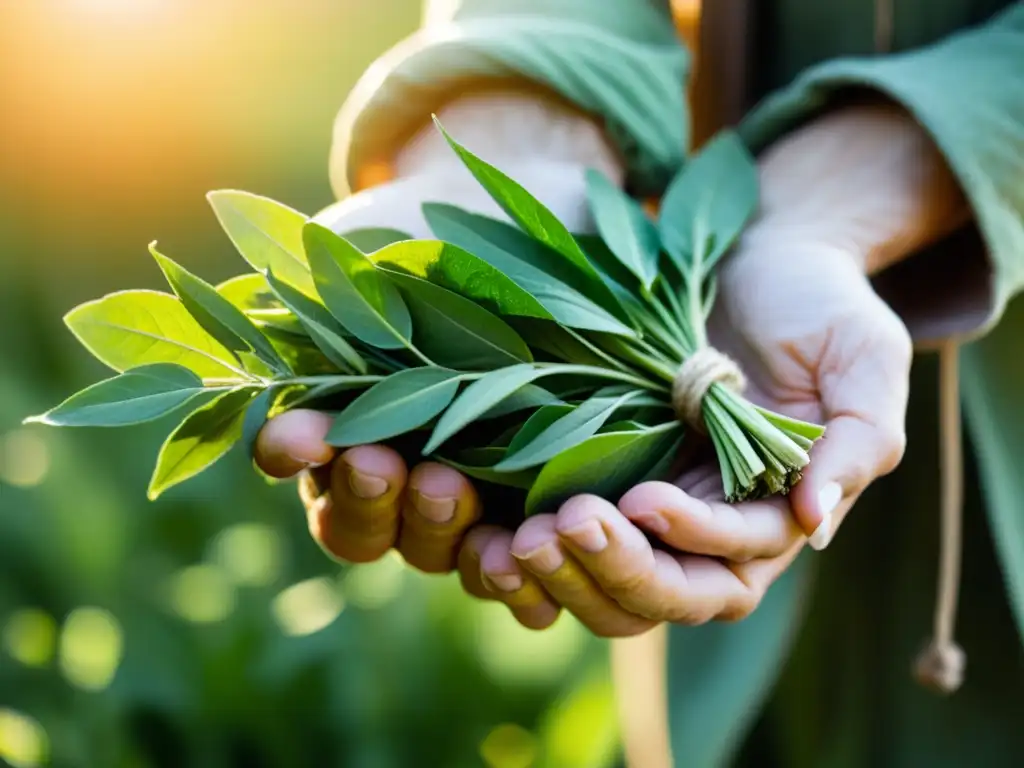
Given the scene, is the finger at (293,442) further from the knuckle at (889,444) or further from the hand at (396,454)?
the knuckle at (889,444)

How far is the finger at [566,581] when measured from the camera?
1.29 ft

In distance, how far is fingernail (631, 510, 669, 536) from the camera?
0.39 metres

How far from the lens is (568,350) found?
0.44 m

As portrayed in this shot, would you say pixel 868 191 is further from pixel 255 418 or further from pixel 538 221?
pixel 255 418

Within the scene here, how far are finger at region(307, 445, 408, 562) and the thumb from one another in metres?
0.17

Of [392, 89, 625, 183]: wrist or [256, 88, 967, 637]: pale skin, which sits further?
[392, 89, 625, 183]: wrist

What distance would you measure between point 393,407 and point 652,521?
4.5 inches

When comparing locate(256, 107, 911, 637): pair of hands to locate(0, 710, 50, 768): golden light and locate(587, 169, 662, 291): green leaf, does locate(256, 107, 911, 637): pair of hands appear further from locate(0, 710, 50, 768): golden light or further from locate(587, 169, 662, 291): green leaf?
locate(0, 710, 50, 768): golden light

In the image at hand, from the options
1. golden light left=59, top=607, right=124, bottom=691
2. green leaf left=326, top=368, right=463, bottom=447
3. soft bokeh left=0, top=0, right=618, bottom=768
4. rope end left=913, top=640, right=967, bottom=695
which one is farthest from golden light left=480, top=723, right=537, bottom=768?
green leaf left=326, top=368, right=463, bottom=447

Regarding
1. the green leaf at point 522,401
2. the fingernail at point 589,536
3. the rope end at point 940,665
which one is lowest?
the rope end at point 940,665

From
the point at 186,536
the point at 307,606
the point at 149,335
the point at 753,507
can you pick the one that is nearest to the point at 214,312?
the point at 149,335

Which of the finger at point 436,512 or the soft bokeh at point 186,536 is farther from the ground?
the finger at point 436,512

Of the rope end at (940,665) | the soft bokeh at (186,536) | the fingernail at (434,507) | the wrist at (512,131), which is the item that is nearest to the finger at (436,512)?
the fingernail at (434,507)

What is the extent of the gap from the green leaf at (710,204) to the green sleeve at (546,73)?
0.04m
